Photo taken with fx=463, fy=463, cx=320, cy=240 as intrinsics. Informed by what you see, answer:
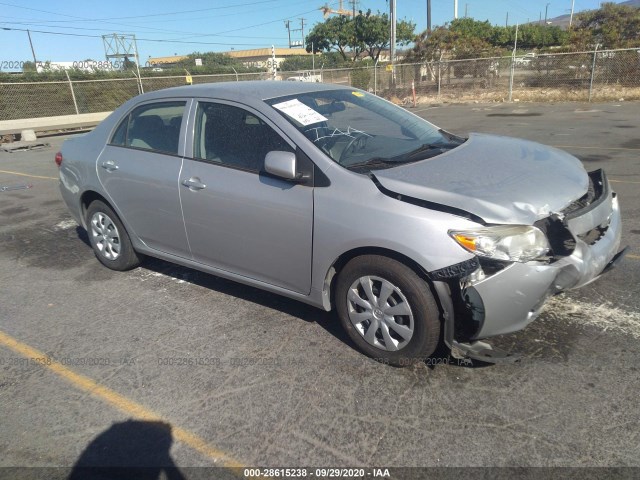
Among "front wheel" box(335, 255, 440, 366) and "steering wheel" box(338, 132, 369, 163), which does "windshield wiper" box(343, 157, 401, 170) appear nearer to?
"steering wheel" box(338, 132, 369, 163)

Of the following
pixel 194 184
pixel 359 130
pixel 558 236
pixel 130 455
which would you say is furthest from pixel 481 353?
pixel 194 184

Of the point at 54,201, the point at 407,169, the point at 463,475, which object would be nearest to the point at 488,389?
the point at 463,475

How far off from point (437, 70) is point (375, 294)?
24043 mm

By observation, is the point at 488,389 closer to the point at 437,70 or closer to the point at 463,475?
the point at 463,475

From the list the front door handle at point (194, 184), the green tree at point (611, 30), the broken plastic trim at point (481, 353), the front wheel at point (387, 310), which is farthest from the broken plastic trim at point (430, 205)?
the green tree at point (611, 30)

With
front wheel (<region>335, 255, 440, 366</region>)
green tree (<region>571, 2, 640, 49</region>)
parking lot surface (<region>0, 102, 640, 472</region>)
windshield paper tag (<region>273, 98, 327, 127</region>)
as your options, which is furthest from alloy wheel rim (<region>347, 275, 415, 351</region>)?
green tree (<region>571, 2, 640, 49</region>)

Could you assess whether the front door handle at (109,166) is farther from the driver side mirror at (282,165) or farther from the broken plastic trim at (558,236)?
the broken plastic trim at (558,236)

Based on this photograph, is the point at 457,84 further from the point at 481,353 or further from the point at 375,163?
the point at 481,353

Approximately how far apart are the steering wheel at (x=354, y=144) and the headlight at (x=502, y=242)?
0.98m

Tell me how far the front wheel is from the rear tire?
2.45m

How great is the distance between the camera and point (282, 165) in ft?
9.63

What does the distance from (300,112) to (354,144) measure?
18.1 inches

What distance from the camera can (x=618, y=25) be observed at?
23.7m

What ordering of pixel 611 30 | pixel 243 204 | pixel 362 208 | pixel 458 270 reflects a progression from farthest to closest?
pixel 611 30
pixel 243 204
pixel 362 208
pixel 458 270
